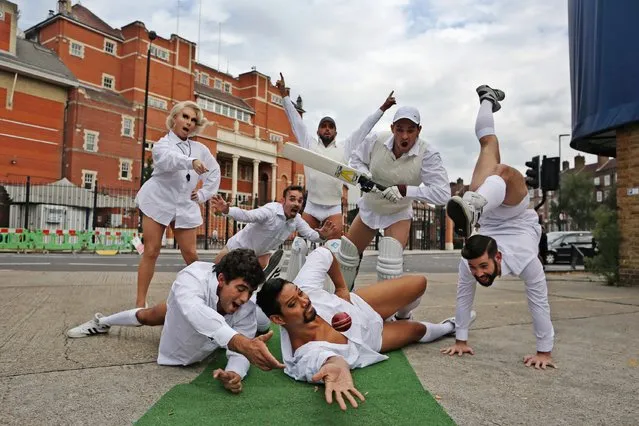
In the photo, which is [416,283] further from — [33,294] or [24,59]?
[24,59]

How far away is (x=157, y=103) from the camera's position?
3934cm

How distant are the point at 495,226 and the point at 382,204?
102cm

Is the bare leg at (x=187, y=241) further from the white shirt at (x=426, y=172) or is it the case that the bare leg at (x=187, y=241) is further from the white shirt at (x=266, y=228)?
the white shirt at (x=426, y=172)

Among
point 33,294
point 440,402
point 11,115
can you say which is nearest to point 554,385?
point 440,402

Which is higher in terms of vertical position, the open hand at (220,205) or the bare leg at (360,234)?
the open hand at (220,205)

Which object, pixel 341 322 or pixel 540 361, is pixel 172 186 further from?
pixel 540 361

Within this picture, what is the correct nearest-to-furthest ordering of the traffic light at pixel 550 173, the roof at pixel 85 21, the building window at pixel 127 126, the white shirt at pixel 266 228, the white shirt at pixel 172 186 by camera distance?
1. the white shirt at pixel 172 186
2. the white shirt at pixel 266 228
3. the traffic light at pixel 550 173
4. the roof at pixel 85 21
5. the building window at pixel 127 126

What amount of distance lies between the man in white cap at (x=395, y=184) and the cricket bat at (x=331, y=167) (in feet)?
0.51

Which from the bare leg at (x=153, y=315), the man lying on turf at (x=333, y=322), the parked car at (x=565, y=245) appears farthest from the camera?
the parked car at (x=565, y=245)

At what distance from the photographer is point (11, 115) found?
30969mm

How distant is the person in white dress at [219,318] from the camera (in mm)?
2305

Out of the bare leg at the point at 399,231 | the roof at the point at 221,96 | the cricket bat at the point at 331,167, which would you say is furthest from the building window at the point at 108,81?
the bare leg at the point at 399,231

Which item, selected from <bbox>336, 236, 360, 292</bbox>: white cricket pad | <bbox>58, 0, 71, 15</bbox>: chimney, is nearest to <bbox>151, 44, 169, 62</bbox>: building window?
<bbox>58, 0, 71, 15</bbox>: chimney

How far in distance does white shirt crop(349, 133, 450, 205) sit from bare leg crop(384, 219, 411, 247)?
0.37 metres
